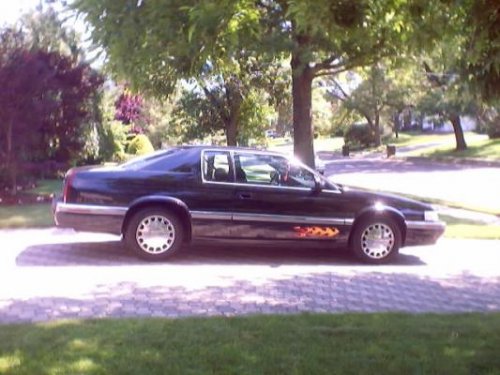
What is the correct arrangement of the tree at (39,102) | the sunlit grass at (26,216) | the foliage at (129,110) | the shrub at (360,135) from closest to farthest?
the sunlit grass at (26,216) < the tree at (39,102) < the foliage at (129,110) < the shrub at (360,135)

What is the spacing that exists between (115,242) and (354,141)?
51.6 m

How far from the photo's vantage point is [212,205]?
9156 millimetres

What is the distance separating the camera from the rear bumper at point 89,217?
8.88 m

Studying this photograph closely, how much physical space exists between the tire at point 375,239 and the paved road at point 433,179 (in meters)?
8.99

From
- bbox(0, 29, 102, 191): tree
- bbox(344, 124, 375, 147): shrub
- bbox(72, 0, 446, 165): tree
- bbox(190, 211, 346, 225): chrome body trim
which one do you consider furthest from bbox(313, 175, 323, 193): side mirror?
bbox(344, 124, 375, 147): shrub

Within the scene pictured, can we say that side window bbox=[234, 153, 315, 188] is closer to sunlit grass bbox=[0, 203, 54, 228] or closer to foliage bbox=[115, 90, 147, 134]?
sunlit grass bbox=[0, 203, 54, 228]

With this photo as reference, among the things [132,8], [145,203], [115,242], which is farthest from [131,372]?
[132,8]

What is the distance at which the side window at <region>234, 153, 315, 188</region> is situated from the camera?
370 inches

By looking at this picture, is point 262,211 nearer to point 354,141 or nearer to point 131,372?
point 131,372

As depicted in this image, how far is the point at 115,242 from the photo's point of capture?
34.1ft

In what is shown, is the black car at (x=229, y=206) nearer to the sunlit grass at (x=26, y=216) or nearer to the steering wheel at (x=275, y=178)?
the steering wheel at (x=275, y=178)

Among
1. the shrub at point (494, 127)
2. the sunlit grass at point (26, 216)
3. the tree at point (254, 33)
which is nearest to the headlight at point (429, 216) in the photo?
the tree at point (254, 33)

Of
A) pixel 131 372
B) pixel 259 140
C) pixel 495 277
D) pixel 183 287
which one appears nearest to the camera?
pixel 131 372

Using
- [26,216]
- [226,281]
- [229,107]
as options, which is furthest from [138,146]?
[226,281]
